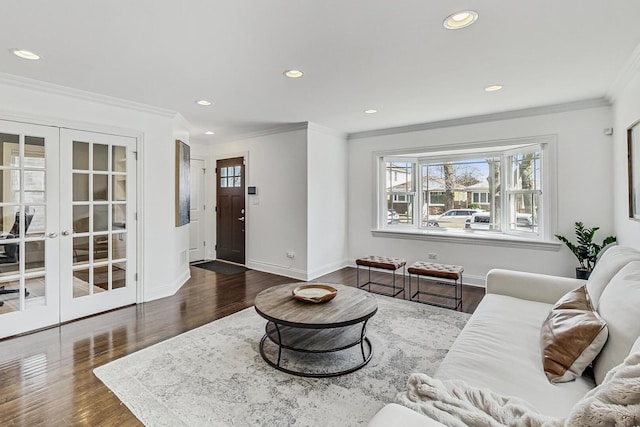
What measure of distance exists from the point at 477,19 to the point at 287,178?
340 centimetres

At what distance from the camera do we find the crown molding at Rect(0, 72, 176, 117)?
289cm

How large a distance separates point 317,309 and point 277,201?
9.64ft

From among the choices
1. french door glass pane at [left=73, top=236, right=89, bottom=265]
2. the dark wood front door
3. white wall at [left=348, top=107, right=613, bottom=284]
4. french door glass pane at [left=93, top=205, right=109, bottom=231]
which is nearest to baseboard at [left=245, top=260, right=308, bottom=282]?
the dark wood front door

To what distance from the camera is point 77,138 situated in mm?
3301

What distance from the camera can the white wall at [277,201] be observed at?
484cm

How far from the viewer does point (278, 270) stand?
16.8 ft

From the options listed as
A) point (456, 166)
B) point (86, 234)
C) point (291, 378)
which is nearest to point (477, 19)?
point (291, 378)

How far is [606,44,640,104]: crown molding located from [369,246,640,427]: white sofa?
61.1 inches

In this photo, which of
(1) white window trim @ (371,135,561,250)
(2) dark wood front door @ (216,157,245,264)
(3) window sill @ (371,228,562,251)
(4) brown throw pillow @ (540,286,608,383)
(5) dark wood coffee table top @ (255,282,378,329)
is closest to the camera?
(4) brown throw pillow @ (540,286,608,383)

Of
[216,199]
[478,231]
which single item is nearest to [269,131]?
[216,199]

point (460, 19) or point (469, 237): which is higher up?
point (460, 19)

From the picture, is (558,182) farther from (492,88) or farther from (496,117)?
(492,88)

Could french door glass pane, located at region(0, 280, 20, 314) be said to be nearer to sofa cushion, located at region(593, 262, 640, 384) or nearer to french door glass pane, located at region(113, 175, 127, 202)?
french door glass pane, located at region(113, 175, 127, 202)

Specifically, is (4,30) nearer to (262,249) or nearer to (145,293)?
(145,293)
